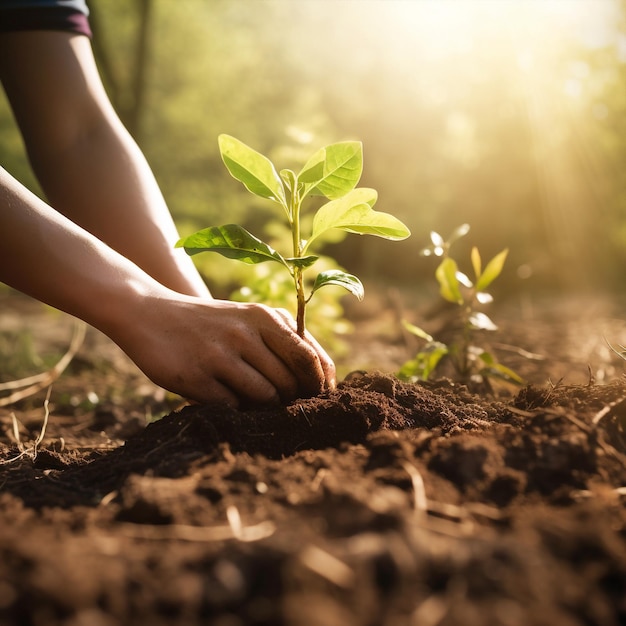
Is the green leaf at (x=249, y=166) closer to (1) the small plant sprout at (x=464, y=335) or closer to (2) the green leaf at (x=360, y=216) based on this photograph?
(2) the green leaf at (x=360, y=216)

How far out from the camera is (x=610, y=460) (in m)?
1.14

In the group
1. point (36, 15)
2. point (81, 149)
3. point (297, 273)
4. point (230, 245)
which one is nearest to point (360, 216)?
point (297, 273)

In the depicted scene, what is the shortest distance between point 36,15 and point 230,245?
1.32 metres

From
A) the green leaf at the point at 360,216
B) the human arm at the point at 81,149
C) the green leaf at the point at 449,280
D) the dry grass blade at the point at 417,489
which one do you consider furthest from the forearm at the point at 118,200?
the dry grass blade at the point at 417,489

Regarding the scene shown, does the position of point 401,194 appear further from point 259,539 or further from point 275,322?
point 259,539

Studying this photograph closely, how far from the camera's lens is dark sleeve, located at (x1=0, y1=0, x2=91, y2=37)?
2074 mm

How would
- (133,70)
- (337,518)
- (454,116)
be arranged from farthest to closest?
1. (454,116)
2. (133,70)
3. (337,518)

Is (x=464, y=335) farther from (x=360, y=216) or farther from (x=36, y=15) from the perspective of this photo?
(x=36, y=15)

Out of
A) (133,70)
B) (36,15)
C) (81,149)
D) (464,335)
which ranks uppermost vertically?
(133,70)

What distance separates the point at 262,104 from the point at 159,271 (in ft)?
30.9

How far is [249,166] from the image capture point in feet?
5.06

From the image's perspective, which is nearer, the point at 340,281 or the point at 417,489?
the point at 417,489

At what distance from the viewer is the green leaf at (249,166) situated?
152cm

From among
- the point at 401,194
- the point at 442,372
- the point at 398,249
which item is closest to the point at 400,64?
the point at 401,194
